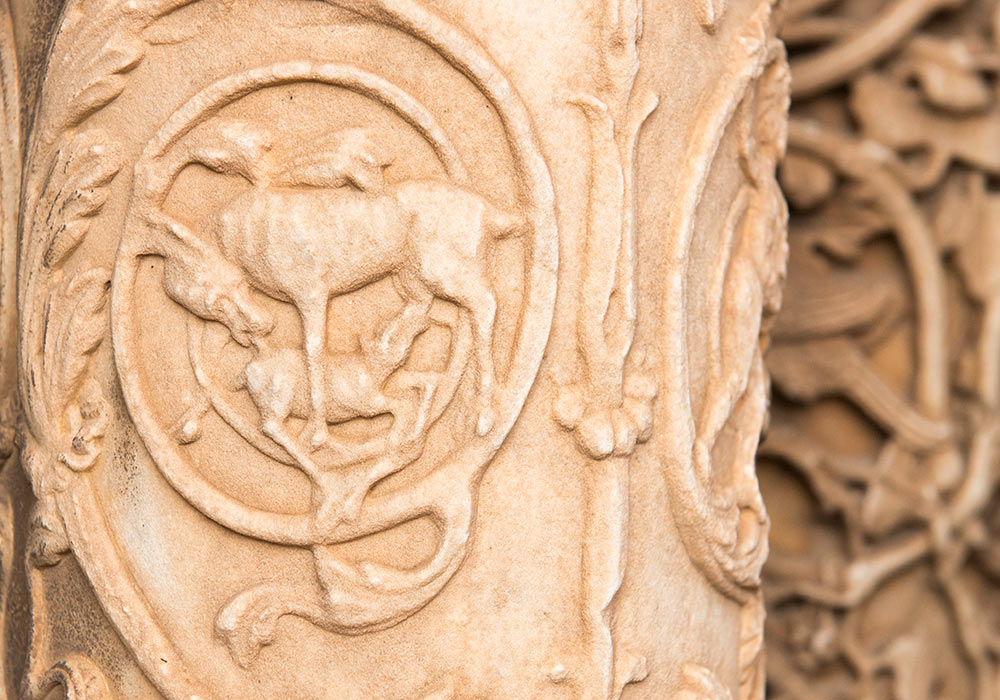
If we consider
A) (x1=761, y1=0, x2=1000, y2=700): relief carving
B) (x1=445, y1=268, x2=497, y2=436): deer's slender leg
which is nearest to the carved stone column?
(x1=445, y1=268, x2=497, y2=436): deer's slender leg

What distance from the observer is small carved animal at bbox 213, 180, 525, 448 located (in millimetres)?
828

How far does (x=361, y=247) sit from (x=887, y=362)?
3.22 feet

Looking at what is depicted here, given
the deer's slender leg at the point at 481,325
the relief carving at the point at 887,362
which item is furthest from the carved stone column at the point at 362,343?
the relief carving at the point at 887,362

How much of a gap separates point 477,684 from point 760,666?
1.07ft

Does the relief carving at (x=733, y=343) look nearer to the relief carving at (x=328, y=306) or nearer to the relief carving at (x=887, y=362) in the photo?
the relief carving at (x=328, y=306)

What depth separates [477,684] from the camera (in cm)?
86

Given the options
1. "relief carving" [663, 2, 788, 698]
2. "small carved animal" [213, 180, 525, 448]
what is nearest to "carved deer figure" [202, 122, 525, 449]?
"small carved animal" [213, 180, 525, 448]

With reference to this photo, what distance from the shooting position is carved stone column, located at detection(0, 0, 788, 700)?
0.84 meters

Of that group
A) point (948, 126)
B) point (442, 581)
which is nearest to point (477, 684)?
point (442, 581)

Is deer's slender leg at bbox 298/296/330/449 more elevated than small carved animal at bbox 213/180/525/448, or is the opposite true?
small carved animal at bbox 213/180/525/448

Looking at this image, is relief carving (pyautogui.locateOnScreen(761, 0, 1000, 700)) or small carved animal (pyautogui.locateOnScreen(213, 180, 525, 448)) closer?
small carved animal (pyautogui.locateOnScreen(213, 180, 525, 448))

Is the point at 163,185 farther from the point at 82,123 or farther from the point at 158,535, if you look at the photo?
the point at 158,535

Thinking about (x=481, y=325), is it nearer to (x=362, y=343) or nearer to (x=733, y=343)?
(x=362, y=343)

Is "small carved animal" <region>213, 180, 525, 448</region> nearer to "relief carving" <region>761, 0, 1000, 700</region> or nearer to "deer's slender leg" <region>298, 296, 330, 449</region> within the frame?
"deer's slender leg" <region>298, 296, 330, 449</region>
